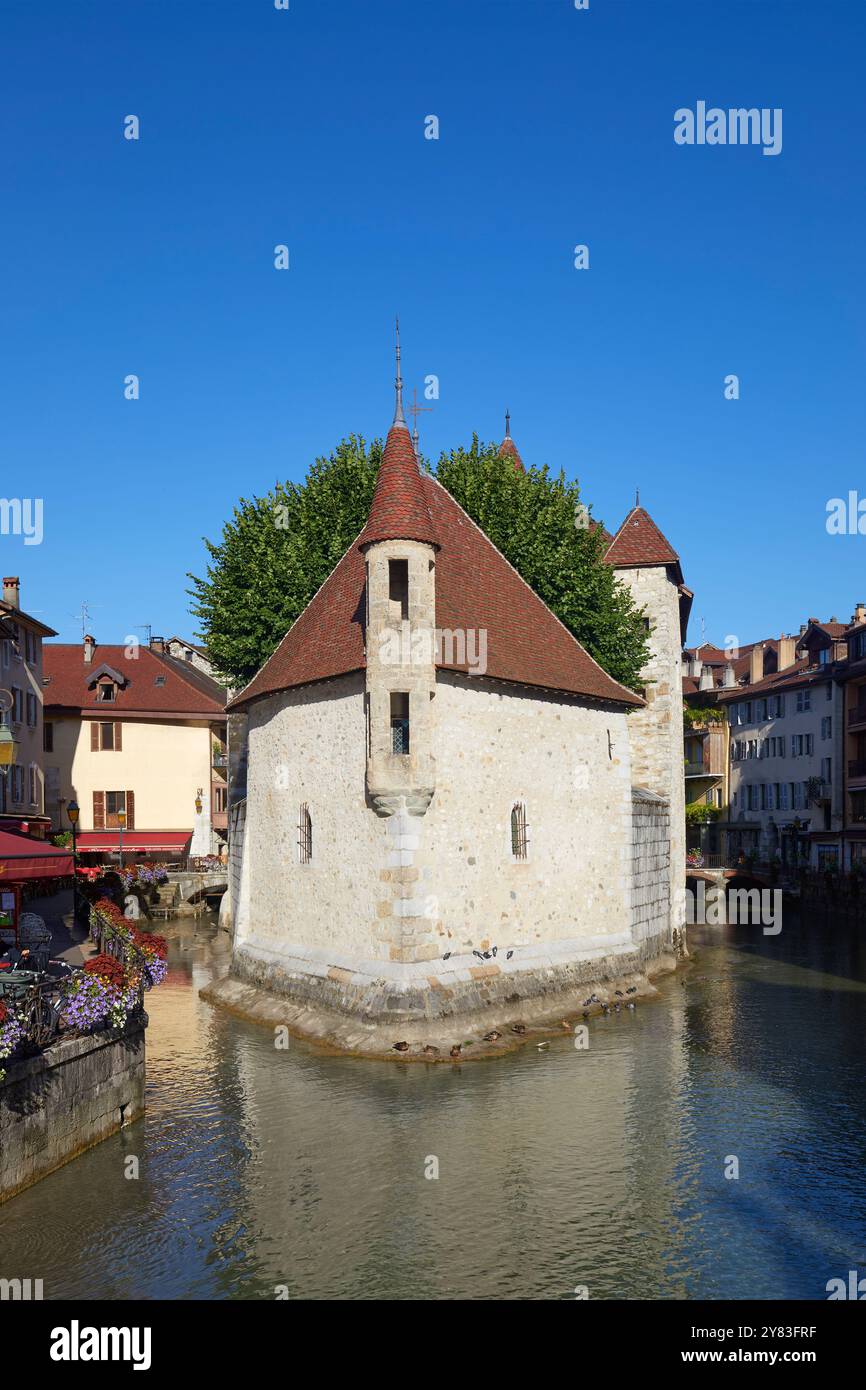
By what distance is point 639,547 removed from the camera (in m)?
36.7

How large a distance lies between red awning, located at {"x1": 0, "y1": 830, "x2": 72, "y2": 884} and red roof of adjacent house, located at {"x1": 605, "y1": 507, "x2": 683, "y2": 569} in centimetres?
2449

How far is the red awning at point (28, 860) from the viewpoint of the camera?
48.6ft

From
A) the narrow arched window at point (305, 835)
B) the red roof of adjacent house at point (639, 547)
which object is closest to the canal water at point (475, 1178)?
the narrow arched window at point (305, 835)

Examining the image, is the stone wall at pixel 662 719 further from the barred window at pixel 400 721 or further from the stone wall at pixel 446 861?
the barred window at pixel 400 721

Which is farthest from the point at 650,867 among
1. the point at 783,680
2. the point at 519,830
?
the point at 783,680

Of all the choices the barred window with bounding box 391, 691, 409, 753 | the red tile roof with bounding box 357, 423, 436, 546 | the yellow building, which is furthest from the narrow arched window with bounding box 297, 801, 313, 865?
the yellow building

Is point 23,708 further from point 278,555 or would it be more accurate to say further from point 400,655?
point 400,655

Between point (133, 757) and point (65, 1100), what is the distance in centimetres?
3812

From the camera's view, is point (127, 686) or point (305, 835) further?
point (127, 686)

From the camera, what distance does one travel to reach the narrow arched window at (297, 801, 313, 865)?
2589 centimetres
